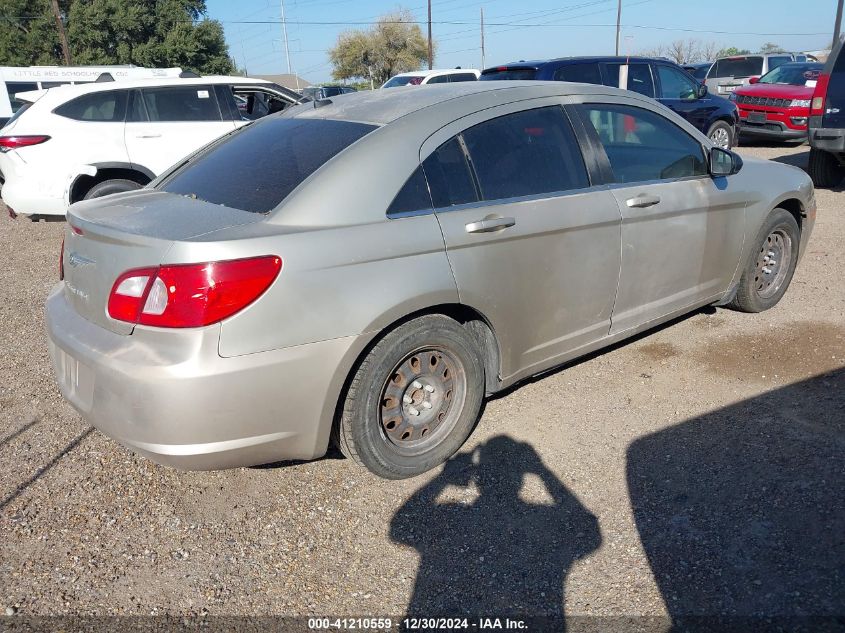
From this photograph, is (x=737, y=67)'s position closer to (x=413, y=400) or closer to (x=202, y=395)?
(x=413, y=400)

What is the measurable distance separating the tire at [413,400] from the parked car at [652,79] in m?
5.99

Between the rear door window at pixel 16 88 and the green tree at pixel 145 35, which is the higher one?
the green tree at pixel 145 35

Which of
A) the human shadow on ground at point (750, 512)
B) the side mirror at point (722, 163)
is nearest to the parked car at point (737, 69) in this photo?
the side mirror at point (722, 163)

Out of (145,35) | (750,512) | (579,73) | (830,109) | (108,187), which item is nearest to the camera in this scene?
(750,512)

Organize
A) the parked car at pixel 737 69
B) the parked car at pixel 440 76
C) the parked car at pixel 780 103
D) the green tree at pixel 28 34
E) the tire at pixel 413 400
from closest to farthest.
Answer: the tire at pixel 413 400 → the parked car at pixel 780 103 → the parked car at pixel 440 76 → the parked car at pixel 737 69 → the green tree at pixel 28 34

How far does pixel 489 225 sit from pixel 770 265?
9.47ft

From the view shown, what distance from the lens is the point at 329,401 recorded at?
287 centimetres

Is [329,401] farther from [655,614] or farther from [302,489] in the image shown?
[655,614]

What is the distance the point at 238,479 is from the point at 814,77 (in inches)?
594

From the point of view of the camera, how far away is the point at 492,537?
2.86m

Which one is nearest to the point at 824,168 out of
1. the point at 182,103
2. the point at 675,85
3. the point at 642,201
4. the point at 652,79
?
the point at 675,85

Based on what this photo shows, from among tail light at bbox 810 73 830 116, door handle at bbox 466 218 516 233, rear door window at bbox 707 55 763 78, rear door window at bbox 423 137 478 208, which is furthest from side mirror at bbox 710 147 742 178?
rear door window at bbox 707 55 763 78

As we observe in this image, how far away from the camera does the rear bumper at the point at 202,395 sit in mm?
2590

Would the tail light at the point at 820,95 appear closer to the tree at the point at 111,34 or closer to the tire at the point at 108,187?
the tire at the point at 108,187
